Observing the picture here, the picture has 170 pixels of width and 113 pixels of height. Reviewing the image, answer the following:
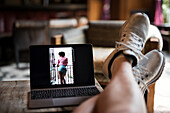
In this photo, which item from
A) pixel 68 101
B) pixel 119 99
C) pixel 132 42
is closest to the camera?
pixel 119 99

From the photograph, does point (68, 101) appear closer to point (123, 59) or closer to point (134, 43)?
point (123, 59)

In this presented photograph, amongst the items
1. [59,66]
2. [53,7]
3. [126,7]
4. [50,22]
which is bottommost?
[59,66]

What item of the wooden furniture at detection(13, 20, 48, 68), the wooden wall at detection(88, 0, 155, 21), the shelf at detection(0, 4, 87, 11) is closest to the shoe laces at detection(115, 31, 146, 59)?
the wooden furniture at detection(13, 20, 48, 68)

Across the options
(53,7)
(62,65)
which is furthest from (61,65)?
(53,7)

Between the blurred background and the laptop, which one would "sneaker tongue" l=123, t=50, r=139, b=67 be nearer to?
the laptop

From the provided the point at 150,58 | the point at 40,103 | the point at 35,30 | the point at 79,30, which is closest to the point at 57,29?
the point at 35,30

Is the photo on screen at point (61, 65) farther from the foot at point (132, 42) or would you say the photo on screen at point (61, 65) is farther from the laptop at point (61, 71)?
the foot at point (132, 42)

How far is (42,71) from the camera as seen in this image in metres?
1.08

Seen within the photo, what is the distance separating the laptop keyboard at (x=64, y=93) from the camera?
0.99m

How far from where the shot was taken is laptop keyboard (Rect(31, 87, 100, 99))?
3.25 ft

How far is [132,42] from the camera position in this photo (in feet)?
3.80

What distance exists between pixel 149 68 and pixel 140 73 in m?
0.09

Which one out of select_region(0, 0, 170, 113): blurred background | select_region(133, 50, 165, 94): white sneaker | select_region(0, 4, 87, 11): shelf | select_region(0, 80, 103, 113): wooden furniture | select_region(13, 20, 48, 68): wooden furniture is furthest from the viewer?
select_region(0, 4, 87, 11): shelf

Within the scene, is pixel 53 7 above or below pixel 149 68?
above
